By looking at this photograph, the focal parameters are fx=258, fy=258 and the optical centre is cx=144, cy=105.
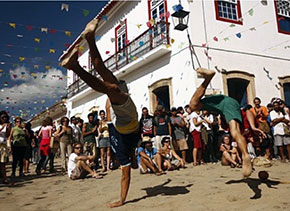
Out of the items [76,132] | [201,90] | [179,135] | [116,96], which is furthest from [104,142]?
[116,96]

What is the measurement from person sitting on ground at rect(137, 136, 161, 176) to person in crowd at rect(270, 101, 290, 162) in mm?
3097

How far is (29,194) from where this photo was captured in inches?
182

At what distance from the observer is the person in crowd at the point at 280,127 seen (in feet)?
21.0

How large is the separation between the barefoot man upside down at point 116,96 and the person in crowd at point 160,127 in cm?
304

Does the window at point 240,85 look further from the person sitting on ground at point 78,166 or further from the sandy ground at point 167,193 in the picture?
the person sitting on ground at point 78,166

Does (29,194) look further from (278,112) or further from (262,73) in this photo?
(262,73)

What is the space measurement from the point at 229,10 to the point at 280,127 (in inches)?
218

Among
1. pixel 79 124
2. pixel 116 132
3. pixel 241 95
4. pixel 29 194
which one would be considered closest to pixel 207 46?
pixel 241 95

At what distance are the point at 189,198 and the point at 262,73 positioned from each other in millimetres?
7978

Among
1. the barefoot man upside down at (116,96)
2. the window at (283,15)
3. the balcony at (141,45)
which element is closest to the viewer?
the barefoot man upside down at (116,96)

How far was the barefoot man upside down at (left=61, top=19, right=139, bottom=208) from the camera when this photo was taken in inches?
119

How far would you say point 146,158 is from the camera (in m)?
5.70

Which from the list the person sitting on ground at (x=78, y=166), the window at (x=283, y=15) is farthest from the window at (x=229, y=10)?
the person sitting on ground at (x=78, y=166)

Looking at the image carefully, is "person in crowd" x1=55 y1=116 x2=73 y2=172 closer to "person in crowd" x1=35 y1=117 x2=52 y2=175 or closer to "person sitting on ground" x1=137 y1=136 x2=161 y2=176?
"person in crowd" x1=35 y1=117 x2=52 y2=175
